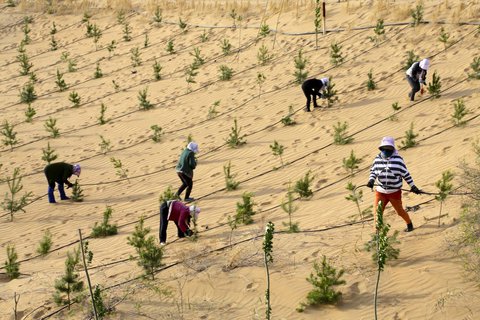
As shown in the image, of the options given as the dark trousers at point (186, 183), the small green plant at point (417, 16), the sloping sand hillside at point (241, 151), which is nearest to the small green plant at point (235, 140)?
the sloping sand hillside at point (241, 151)

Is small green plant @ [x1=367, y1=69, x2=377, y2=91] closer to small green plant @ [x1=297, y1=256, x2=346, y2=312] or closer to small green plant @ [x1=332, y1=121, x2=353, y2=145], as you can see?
small green plant @ [x1=332, y1=121, x2=353, y2=145]

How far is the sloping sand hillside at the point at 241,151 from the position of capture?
288 inches

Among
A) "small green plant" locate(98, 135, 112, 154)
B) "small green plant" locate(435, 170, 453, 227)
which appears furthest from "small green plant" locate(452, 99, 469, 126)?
"small green plant" locate(98, 135, 112, 154)

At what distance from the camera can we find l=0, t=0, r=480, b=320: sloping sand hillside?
7324mm

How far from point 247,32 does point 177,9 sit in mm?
4312

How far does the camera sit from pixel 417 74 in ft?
41.5

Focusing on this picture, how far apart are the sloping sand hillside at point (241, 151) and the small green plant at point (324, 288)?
9 centimetres

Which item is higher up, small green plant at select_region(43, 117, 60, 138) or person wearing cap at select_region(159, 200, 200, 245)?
small green plant at select_region(43, 117, 60, 138)

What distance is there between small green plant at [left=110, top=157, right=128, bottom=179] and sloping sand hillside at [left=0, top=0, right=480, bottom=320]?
0.11 meters

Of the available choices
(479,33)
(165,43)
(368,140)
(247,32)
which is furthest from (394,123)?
(165,43)

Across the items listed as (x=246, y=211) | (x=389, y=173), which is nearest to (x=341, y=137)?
(x=246, y=211)

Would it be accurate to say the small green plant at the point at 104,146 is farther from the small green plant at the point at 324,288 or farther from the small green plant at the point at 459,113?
the small green plant at the point at 324,288

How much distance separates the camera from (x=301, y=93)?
15.0 m

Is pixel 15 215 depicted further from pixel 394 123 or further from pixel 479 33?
pixel 479 33
